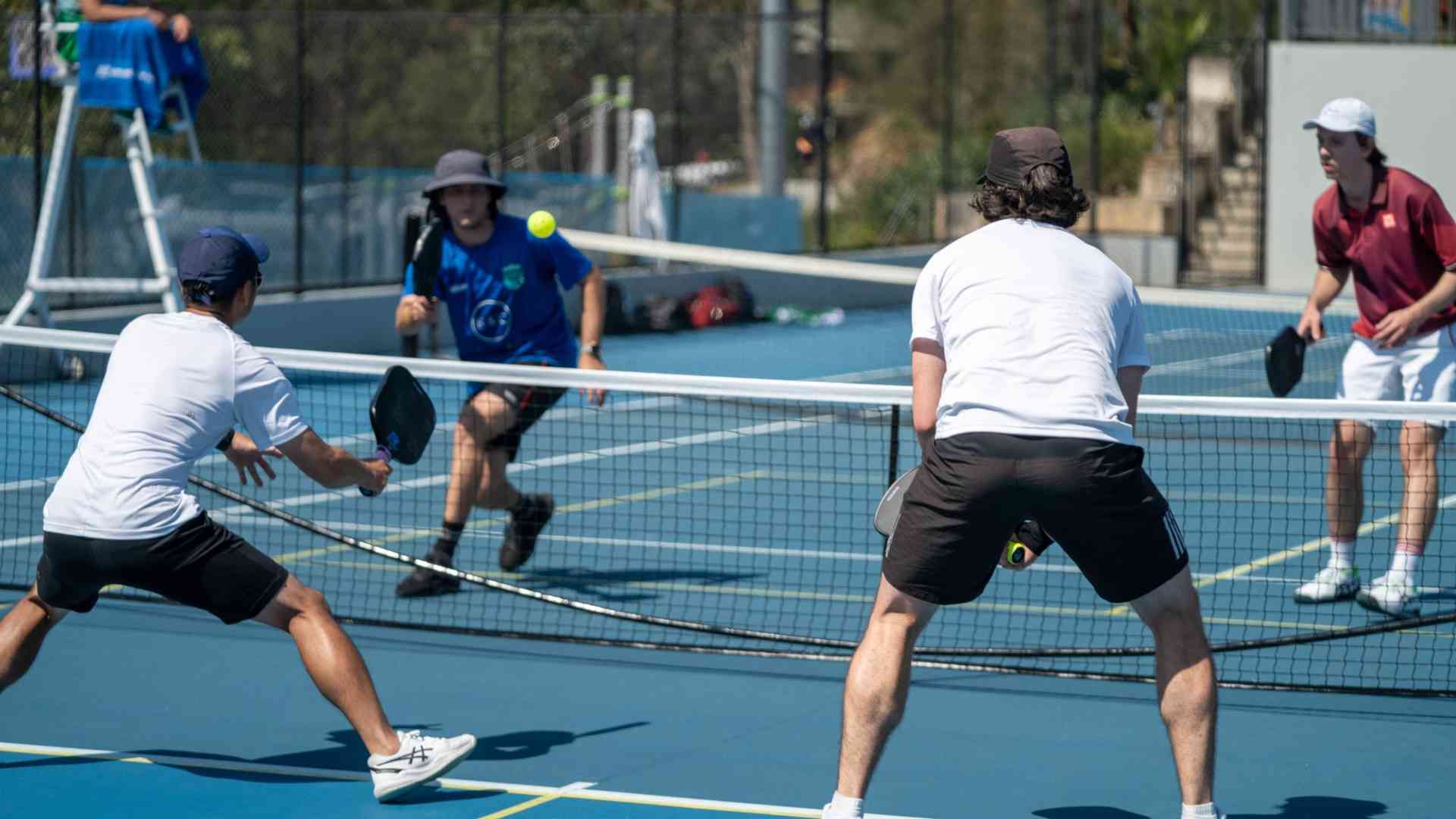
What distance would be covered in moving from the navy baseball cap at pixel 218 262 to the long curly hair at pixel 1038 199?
6.31ft

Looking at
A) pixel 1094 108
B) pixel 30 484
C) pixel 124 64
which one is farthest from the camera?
pixel 1094 108

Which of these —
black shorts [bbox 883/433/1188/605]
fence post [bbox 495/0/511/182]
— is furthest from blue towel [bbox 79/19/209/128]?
black shorts [bbox 883/433/1188/605]

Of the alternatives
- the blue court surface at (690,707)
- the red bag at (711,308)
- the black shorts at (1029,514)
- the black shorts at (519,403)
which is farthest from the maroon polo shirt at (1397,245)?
the red bag at (711,308)

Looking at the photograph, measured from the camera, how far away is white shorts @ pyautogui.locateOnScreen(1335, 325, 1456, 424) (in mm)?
7781

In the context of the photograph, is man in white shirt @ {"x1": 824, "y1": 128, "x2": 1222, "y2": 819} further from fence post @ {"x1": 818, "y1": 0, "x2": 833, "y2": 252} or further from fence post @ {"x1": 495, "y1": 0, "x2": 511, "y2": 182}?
fence post @ {"x1": 818, "y1": 0, "x2": 833, "y2": 252}

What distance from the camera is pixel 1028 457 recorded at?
14.5ft

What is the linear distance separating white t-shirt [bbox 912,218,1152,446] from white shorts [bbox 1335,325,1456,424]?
3469 mm

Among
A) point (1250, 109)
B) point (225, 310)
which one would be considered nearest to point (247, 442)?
point (225, 310)

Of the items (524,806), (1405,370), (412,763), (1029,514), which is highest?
(1405,370)

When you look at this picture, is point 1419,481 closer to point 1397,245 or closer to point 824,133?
point 1397,245

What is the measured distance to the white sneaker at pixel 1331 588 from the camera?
25.9 feet

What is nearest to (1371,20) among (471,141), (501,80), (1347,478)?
(501,80)

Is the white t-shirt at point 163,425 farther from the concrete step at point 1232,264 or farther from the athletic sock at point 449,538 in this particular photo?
the concrete step at point 1232,264

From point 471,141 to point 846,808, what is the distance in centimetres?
1678
